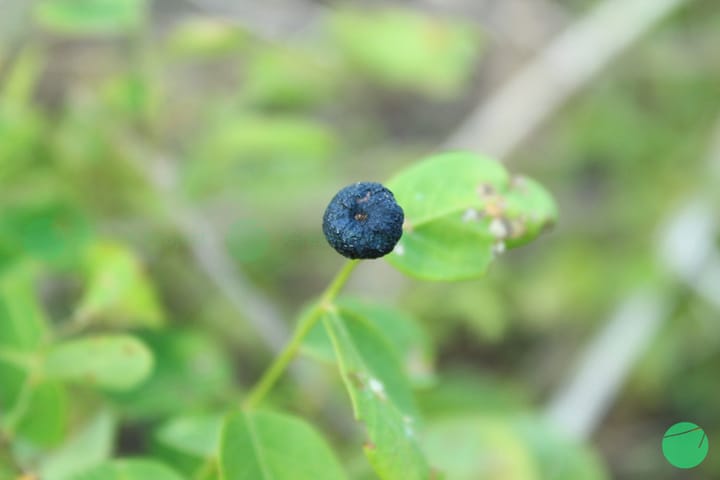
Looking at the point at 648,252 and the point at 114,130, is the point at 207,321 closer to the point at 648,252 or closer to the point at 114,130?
the point at 114,130

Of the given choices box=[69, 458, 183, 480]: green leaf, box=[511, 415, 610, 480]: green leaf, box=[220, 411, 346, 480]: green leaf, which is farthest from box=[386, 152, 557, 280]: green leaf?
box=[511, 415, 610, 480]: green leaf

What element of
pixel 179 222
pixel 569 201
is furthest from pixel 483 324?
pixel 179 222

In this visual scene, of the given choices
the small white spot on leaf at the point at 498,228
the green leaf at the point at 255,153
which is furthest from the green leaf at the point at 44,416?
the green leaf at the point at 255,153

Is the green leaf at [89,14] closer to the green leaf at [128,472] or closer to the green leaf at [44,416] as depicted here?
the green leaf at [44,416]

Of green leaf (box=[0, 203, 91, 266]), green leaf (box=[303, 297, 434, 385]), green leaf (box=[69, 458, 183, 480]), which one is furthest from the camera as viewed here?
green leaf (box=[0, 203, 91, 266])

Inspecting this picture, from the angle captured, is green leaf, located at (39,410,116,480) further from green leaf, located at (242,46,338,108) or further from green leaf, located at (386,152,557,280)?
green leaf, located at (242,46,338,108)

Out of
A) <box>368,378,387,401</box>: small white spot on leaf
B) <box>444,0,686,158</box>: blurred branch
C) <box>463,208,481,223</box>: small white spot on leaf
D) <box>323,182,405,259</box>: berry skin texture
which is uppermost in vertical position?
<box>444,0,686,158</box>: blurred branch

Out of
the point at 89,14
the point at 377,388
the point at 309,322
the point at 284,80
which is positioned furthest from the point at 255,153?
Answer: the point at 377,388
